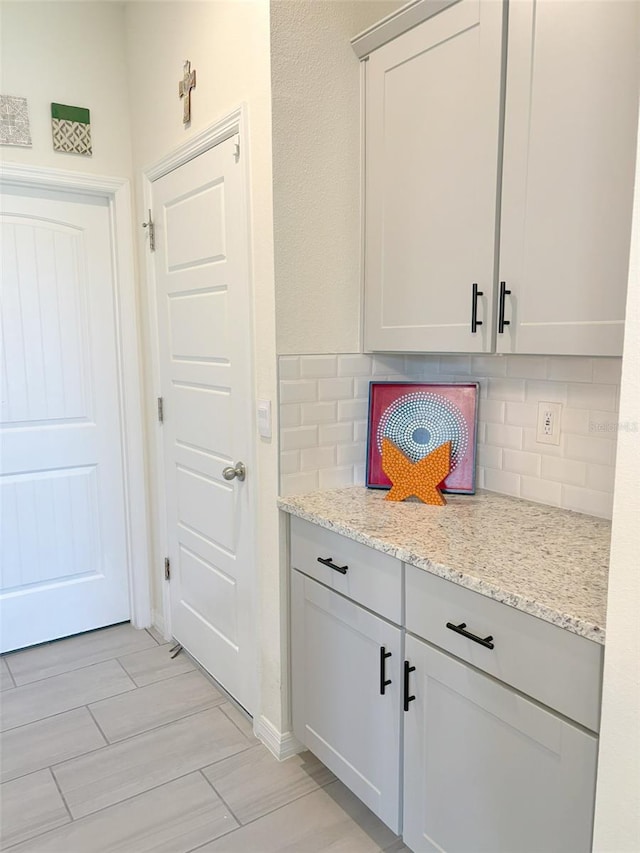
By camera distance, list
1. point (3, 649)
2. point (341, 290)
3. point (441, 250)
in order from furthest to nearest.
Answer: point (3, 649) → point (341, 290) → point (441, 250)

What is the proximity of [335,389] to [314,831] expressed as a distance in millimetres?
1326

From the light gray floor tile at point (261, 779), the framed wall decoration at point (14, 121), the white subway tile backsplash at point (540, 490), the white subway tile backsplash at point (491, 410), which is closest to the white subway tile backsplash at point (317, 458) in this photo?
the white subway tile backsplash at point (491, 410)

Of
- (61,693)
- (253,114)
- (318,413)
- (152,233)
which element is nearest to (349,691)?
(318,413)

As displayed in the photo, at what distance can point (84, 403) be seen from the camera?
9.33 feet

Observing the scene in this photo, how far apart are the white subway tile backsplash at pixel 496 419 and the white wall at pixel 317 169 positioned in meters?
0.13

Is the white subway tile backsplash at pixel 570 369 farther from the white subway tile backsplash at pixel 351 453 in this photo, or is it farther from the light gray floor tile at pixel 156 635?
the light gray floor tile at pixel 156 635

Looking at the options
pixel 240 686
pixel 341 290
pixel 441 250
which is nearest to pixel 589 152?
pixel 441 250

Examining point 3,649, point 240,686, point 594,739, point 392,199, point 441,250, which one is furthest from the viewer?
point 3,649

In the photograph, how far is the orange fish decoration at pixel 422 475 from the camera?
188cm

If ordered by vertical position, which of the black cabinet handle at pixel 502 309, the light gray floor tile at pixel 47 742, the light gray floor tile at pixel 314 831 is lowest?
the light gray floor tile at pixel 47 742

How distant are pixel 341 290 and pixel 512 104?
740mm

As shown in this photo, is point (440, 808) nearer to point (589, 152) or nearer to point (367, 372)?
point (367, 372)

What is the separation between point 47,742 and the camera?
2.16m

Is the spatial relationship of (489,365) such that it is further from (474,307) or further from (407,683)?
(407,683)
